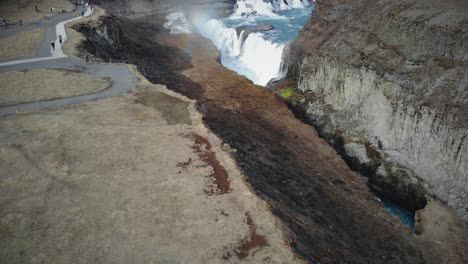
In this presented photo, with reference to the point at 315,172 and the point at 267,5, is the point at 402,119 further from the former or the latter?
the point at 267,5

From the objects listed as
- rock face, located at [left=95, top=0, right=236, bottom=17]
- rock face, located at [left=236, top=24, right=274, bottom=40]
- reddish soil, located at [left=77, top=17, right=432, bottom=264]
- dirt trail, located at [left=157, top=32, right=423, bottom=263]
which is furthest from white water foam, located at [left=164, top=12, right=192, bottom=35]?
dirt trail, located at [left=157, top=32, right=423, bottom=263]

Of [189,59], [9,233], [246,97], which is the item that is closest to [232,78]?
[246,97]

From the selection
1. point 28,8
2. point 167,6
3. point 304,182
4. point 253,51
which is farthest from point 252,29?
point 304,182

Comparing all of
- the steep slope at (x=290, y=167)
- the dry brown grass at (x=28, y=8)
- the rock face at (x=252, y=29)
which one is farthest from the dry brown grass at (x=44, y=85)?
the rock face at (x=252, y=29)

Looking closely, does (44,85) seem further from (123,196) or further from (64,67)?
(123,196)

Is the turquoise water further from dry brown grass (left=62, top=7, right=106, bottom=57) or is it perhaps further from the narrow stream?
dry brown grass (left=62, top=7, right=106, bottom=57)

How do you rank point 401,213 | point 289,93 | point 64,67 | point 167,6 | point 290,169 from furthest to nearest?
1. point 167,6
2. point 289,93
3. point 64,67
4. point 290,169
5. point 401,213
